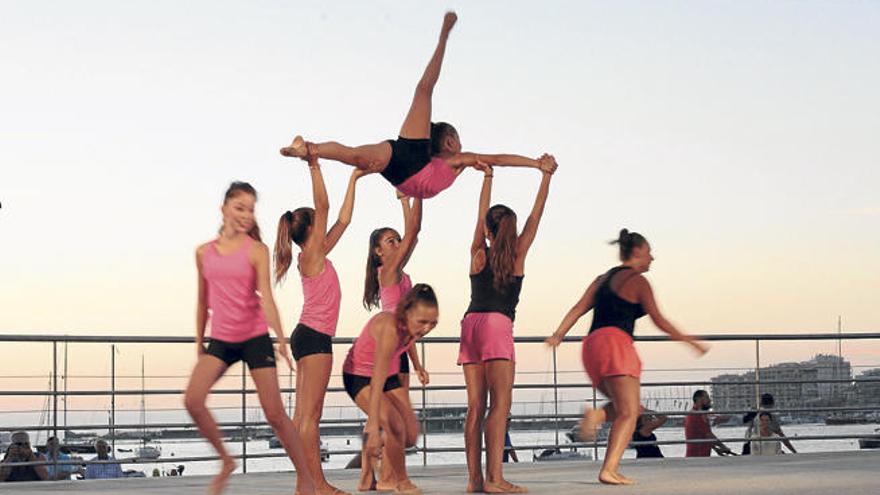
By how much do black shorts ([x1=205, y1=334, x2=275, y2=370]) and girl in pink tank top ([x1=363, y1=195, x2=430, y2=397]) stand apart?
1.56 m

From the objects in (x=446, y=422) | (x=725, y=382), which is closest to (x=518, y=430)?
(x=446, y=422)

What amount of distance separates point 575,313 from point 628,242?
59 centimetres

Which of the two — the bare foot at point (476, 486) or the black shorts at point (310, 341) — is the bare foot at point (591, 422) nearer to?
the bare foot at point (476, 486)

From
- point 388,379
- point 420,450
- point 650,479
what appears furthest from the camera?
point 420,450

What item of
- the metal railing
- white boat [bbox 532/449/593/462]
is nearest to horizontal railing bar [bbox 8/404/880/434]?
the metal railing

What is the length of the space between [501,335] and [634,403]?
120 cm

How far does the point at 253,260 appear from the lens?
248 inches

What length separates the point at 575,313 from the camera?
27.8 ft

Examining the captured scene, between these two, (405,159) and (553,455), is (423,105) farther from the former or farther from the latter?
(553,455)

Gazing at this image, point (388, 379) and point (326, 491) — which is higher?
point (388, 379)

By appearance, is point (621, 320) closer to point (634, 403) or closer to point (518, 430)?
point (634, 403)

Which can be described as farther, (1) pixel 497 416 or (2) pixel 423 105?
(1) pixel 497 416

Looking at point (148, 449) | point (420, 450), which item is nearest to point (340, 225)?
point (420, 450)

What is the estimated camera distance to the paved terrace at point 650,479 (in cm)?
816
